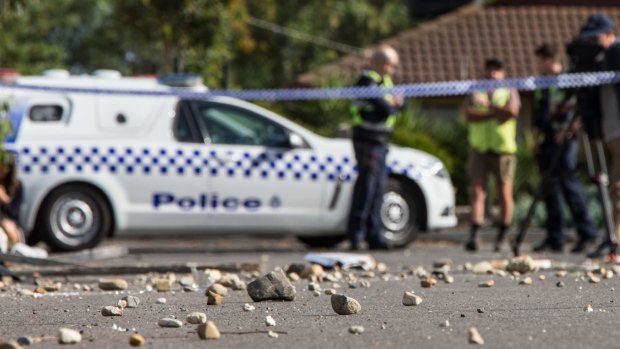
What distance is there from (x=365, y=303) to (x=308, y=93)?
7.14m

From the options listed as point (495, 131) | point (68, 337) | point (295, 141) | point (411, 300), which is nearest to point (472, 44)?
point (295, 141)

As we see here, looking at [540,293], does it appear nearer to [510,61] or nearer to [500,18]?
[510,61]

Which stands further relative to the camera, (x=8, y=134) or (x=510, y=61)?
(x=510, y=61)

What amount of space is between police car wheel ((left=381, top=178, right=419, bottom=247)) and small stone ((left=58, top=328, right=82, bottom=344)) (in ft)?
28.6

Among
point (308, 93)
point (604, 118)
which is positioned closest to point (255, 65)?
point (308, 93)

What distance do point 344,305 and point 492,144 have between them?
283 inches

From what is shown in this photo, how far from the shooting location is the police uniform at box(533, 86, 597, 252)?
43.3 ft

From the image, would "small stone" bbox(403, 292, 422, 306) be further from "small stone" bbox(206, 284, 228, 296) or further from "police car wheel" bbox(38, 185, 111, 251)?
"police car wheel" bbox(38, 185, 111, 251)

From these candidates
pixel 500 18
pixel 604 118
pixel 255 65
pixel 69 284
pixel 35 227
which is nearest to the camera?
pixel 69 284

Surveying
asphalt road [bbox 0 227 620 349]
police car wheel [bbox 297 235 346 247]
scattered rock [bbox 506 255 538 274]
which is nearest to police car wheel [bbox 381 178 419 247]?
police car wheel [bbox 297 235 346 247]

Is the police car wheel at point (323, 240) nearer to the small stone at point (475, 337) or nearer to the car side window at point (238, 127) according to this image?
the car side window at point (238, 127)

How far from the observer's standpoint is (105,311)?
22.2 ft

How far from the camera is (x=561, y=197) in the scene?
1366 cm

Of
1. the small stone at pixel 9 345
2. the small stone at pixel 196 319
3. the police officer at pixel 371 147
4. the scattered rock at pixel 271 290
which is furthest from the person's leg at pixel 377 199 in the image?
the small stone at pixel 9 345
